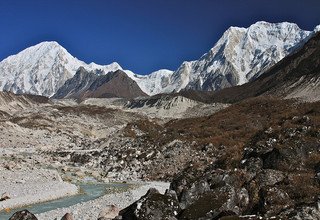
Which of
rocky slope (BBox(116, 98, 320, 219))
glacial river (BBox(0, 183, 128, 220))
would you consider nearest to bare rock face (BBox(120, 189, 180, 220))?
rocky slope (BBox(116, 98, 320, 219))

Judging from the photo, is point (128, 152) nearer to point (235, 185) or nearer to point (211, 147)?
point (211, 147)

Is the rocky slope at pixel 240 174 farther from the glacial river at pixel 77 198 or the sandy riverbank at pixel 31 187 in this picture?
the sandy riverbank at pixel 31 187

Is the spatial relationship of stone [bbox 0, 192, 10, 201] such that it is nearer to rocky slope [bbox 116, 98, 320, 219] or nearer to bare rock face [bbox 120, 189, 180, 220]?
rocky slope [bbox 116, 98, 320, 219]

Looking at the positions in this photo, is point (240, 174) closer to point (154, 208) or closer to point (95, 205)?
point (154, 208)

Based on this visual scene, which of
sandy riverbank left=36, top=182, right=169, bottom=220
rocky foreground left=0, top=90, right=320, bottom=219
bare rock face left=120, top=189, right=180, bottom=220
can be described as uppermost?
rocky foreground left=0, top=90, right=320, bottom=219

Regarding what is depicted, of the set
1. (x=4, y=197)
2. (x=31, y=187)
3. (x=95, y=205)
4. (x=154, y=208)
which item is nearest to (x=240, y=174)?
(x=154, y=208)

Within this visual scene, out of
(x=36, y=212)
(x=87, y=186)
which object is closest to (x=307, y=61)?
(x=87, y=186)
